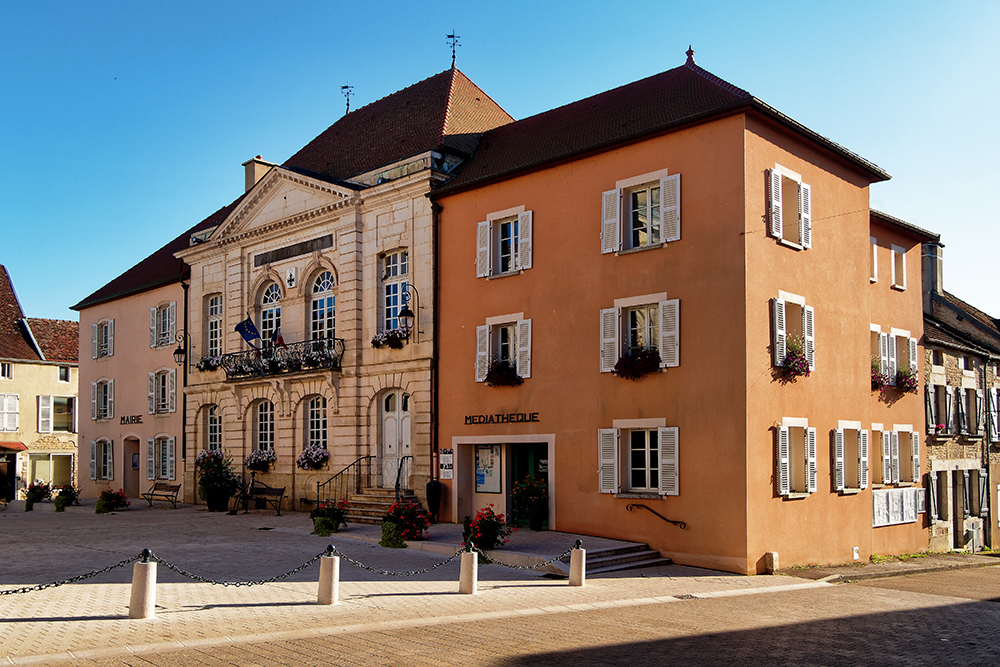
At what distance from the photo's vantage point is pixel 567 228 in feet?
62.4

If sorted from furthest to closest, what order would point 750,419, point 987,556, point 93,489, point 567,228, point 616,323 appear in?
1. point 93,489
2. point 987,556
3. point 567,228
4. point 616,323
5. point 750,419

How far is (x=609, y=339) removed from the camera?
17.9 meters

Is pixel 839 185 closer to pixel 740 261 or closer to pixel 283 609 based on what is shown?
pixel 740 261

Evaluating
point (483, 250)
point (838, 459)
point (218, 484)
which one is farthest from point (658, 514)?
point (218, 484)

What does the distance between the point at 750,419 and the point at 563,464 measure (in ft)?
13.6

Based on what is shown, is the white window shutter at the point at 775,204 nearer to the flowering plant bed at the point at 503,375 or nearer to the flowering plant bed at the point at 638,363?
the flowering plant bed at the point at 638,363

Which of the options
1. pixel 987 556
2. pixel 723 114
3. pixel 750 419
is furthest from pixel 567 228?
pixel 987 556

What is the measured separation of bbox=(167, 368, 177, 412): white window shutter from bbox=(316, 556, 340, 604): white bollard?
68.0ft

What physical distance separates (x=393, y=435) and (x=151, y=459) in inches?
509

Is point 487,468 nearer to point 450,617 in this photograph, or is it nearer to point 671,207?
point 671,207

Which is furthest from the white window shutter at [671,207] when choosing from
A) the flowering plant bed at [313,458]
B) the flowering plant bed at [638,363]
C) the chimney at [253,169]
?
the chimney at [253,169]

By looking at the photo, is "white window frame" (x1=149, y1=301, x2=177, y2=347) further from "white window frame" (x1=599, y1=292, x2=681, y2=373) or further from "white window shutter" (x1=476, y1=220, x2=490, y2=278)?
"white window frame" (x1=599, y1=292, x2=681, y2=373)

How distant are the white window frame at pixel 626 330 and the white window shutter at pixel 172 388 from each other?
18078mm

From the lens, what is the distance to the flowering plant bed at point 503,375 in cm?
1953
